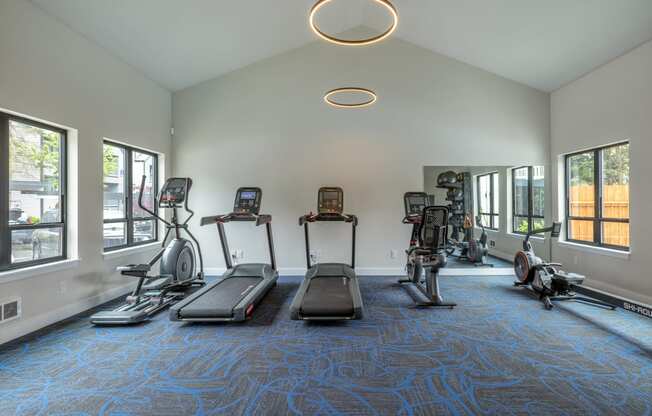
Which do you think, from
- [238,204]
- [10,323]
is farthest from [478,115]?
[10,323]

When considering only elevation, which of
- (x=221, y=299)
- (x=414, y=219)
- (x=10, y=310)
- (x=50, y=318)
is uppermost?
(x=414, y=219)

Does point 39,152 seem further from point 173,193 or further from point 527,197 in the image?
point 527,197

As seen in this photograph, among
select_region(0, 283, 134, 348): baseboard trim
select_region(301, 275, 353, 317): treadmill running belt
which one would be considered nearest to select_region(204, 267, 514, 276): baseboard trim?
select_region(301, 275, 353, 317): treadmill running belt

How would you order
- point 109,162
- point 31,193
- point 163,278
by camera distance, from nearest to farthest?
point 31,193
point 163,278
point 109,162

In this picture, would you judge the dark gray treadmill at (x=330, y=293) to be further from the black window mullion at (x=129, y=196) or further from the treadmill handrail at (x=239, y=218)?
the black window mullion at (x=129, y=196)

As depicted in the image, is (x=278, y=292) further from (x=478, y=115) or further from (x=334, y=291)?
(x=478, y=115)

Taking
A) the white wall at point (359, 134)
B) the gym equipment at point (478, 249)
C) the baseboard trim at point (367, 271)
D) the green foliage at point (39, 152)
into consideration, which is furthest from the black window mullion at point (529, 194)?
the green foliage at point (39, 152)

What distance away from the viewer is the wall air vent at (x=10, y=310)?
316 cm

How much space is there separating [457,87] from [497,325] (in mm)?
4633

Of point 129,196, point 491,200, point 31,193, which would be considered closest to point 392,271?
point 491,200

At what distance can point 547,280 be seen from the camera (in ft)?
14.8

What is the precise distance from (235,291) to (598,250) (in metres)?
5.87

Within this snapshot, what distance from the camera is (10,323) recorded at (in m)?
3.25

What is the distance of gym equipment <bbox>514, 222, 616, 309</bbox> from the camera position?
4.21 metres
